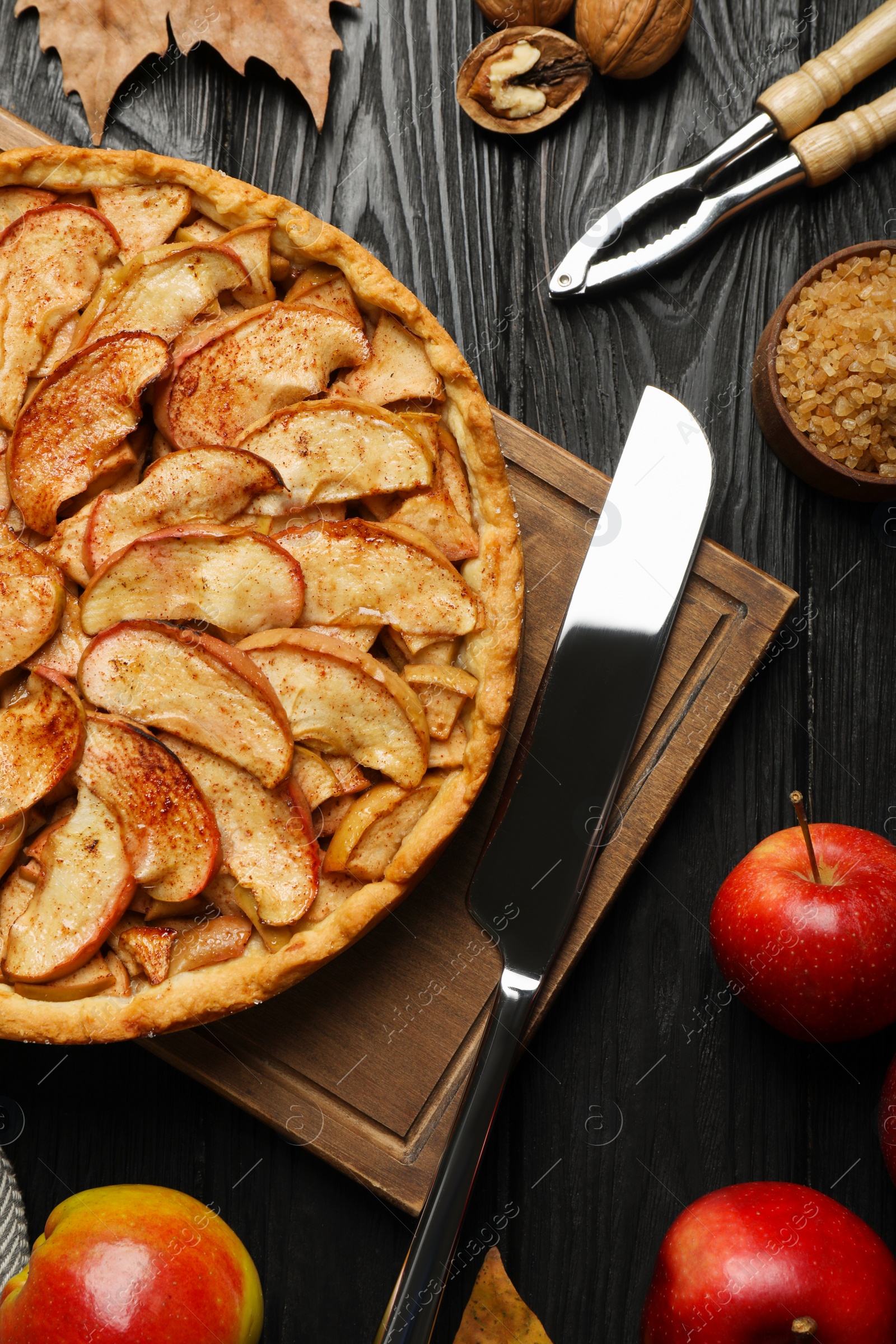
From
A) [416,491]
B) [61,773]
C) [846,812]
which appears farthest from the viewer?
[846,812]

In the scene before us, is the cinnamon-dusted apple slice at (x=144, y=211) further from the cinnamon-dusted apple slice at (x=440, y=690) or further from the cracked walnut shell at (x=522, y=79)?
the cinnamon-dusted apple slice at (x=440, y=690)

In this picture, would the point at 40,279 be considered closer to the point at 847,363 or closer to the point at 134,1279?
the point at 847,363

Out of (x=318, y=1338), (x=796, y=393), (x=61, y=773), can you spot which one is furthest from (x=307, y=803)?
(x=796, y=393)

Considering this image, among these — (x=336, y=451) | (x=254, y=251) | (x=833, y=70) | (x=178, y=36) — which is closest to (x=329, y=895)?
(x=336, y=451)

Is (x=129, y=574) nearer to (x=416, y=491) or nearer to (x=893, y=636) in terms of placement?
(x=416, y=491)

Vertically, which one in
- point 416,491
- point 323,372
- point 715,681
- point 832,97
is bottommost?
point 715,681

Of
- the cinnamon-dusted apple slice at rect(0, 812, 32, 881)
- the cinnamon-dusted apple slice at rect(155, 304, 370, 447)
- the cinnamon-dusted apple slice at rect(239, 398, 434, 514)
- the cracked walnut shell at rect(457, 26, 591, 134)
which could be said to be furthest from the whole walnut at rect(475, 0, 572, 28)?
the cinnamon-dusted apple slice at rect(0, 812, 32, 881)

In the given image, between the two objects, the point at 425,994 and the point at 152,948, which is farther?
the point at 425,994

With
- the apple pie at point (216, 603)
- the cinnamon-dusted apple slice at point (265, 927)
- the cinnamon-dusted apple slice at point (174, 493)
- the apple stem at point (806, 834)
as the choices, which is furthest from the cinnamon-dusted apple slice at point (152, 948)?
the apple stem at point (806, 834)
